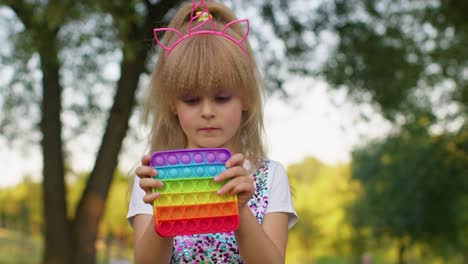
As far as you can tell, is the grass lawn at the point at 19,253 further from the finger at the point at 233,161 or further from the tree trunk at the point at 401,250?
the finger at the point at 233,161

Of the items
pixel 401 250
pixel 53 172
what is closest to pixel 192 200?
pixel 53 172

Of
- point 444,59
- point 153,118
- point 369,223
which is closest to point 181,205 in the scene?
point 153,118

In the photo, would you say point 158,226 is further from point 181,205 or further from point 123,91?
point 123,91

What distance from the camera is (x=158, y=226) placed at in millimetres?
1689

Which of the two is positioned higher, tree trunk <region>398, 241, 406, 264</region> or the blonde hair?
tree trunk <region>398, 241, 406, 264</region>

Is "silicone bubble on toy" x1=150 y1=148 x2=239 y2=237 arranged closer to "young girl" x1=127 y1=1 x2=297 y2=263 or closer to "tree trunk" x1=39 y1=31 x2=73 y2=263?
"young girl" x1=127 y1=1 x2=297 y2=263

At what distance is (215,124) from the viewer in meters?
2.06

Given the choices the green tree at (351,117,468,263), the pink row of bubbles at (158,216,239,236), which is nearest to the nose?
the pink row of bubbles at (158,216,239,236)

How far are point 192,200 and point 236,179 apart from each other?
0.14m

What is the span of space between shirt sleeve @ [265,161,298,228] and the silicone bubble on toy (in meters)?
0.49

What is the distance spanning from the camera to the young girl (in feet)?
6.31

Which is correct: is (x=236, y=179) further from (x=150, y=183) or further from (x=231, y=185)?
(x=150, y=183)

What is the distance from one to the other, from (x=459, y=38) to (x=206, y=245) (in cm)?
1099

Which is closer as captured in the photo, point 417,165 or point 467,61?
point 467,61
